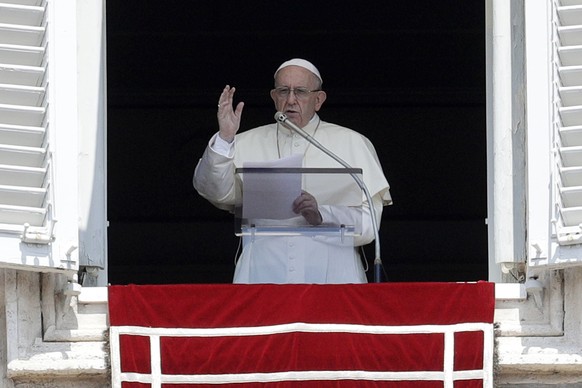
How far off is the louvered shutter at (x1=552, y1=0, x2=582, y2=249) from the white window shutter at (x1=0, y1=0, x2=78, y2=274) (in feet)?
4.49

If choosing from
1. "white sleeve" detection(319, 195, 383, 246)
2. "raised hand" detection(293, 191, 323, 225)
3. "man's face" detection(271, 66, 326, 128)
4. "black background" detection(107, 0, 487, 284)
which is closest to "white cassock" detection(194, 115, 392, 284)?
"white sleeve" detection(319, 195, 383, 246)

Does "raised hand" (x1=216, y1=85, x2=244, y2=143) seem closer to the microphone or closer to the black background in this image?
the microphone

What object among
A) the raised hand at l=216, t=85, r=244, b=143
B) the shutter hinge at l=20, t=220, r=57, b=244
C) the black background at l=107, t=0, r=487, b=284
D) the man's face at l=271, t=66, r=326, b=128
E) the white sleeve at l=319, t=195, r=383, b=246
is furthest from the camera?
the black background at l=107, t=0, r=487, b=284

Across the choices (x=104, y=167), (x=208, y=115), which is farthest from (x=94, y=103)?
(x=208, y=115)

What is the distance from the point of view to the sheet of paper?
20.0 ft

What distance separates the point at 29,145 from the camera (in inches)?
232

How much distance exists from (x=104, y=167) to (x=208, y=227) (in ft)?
12.6

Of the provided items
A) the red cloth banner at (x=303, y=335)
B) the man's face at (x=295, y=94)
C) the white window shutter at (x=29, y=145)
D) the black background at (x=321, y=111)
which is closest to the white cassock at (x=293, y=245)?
the man's face at (x=295, y=94)

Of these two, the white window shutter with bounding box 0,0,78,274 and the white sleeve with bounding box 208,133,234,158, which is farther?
the white sleeve with bounding box 208,133,234,158

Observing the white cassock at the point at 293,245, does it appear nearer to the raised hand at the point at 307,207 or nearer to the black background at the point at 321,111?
the raised hand at the point at 307,207

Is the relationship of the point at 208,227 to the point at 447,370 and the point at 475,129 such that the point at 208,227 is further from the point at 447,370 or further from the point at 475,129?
the point at 447,370

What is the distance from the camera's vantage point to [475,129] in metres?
9.93

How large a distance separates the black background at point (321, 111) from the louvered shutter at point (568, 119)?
3648mm

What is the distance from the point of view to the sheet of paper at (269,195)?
6.10 metres
